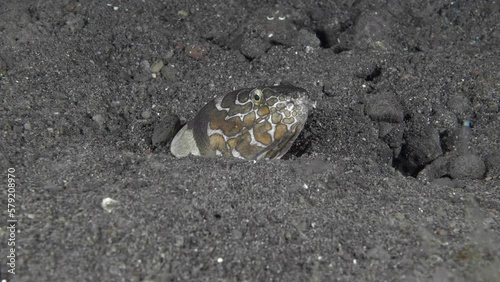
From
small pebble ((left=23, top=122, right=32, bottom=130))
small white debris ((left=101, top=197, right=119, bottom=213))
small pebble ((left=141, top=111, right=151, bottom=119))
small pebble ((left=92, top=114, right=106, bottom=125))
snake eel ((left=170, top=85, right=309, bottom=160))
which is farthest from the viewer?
small pebble ((left=141, top=111, right=151, bottom=119))

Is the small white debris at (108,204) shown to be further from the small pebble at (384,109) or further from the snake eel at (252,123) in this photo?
the small pebble at (384,109)

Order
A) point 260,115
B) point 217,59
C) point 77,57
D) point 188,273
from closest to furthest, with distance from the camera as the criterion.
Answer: point 188,273 < point 260,115 < point 77,57 < point 217,59

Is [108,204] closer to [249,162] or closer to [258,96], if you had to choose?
[249,162]

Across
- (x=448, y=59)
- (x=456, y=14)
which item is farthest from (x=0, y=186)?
(x=456, y=14)

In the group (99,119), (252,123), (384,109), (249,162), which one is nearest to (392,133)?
(384,109)

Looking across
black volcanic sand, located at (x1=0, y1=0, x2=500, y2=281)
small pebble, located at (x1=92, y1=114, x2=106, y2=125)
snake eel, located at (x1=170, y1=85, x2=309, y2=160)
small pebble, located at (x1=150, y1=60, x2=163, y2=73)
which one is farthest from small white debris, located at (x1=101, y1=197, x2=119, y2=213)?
small pebble, located at (x1=150, y1=60, x2=163, y2=73)

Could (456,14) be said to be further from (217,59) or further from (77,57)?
(77,57)

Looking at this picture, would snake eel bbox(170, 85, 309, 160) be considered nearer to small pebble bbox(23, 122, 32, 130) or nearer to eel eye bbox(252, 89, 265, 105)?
eel eye bbox(252, 89, 265, 105)
